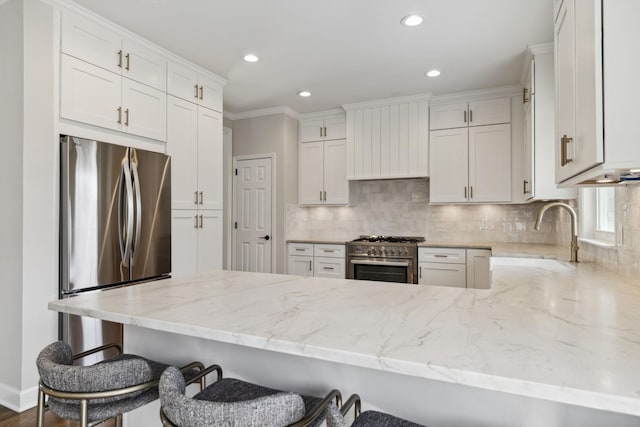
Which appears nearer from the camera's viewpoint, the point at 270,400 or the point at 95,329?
the point at 270,400

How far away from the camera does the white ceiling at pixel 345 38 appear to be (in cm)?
246

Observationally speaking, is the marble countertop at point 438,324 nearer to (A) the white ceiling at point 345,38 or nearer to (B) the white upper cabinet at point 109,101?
→ (B) the white upper cabinet at point 109,101

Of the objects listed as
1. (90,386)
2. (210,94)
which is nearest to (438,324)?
(90,386)

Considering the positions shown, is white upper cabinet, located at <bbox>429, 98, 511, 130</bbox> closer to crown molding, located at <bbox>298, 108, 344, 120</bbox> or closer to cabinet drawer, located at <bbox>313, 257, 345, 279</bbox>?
crown molding, located at <bbox>298, 108, 344, 120</bbox>

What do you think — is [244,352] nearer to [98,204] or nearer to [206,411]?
[206,411]

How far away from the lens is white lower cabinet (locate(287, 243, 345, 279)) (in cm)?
443

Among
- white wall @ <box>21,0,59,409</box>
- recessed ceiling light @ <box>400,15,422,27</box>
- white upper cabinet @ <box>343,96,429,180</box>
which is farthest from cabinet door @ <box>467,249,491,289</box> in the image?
white wall @ <box>21,0,59,409</box>

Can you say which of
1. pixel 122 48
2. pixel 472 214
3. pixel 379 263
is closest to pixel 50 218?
pixel 122 48

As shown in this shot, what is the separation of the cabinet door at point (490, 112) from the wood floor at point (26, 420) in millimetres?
4217

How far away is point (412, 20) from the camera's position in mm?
2600

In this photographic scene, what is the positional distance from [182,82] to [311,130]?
1992 mm

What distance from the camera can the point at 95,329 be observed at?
251cm

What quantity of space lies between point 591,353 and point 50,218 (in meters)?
2.76

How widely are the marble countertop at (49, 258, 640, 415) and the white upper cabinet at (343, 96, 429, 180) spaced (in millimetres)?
2714
